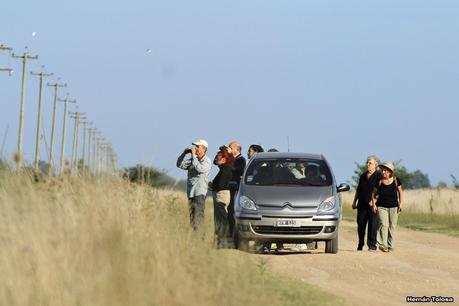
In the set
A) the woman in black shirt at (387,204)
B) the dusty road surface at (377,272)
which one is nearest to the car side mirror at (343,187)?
the dusty road surface at (377,272)

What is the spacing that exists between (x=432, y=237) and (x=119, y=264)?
80.3ft

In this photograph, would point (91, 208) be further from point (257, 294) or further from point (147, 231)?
point (257, 294)

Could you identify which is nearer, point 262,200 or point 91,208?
point 91,208

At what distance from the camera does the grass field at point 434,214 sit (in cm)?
4224

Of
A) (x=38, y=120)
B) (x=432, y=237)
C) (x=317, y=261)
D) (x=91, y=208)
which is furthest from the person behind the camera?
(x=38, y=120)

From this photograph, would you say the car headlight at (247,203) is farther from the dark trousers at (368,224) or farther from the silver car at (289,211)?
the dark trousers at (368,224)

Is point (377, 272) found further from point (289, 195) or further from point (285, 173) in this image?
point (285, 173)

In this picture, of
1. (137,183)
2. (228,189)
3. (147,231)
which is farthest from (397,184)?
(147,231)

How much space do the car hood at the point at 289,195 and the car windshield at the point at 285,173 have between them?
337 millimetres

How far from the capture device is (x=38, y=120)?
249 feet

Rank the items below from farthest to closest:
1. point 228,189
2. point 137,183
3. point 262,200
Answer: point 228,189 < point 262,200 < point 137,183

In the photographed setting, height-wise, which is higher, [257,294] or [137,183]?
[137,183]

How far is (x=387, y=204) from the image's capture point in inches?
944

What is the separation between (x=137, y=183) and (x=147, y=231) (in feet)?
12.3
